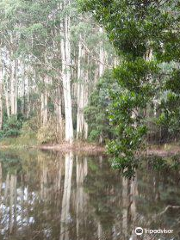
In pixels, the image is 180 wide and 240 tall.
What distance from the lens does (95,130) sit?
20.0m

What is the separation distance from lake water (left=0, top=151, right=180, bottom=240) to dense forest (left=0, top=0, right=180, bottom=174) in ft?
3.79

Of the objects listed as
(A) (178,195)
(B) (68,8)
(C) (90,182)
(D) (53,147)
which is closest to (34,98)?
(D) (53,147)

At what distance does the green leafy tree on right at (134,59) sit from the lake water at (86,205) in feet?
3.76

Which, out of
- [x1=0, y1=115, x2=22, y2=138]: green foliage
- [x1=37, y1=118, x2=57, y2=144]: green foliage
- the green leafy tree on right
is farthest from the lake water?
[x1=0, y1=115, x2=22, y2=138]: green foliage

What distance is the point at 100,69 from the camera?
2162 cm

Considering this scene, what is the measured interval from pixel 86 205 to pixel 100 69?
15115 millimetres

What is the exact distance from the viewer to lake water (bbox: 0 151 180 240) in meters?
5.50

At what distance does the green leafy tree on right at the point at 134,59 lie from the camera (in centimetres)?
492

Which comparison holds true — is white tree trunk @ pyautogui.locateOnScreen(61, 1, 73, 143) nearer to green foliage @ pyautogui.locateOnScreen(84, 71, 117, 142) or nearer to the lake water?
green foliage @ pyautogui.locateOnScreen(84, 71, 117, 142)

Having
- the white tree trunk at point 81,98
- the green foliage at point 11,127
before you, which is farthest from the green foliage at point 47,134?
the green foliage at point 11,127

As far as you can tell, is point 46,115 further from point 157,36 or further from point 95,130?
point 157,36

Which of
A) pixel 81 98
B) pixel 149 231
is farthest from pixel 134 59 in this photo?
pixel 81 98

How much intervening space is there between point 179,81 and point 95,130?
1497 cm

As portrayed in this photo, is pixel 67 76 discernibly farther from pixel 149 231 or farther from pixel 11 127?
pixel 149 231
